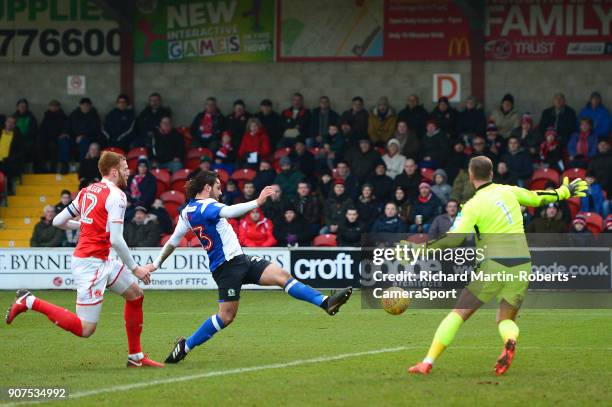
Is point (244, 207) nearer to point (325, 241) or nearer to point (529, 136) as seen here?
point (325, 241)

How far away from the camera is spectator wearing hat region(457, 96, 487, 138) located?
24.5 meters

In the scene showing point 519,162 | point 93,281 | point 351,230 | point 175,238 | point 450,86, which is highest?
point 450,86

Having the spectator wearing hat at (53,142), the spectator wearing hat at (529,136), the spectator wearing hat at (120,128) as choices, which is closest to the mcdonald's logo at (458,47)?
the spectator wearing hat at (529,136)

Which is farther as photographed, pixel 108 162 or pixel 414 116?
pixel 414 116

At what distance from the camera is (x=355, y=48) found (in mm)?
26516

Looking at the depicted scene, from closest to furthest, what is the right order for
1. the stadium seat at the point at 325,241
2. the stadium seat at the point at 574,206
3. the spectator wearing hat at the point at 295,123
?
the stadium seat at the point at 325,241 → the stadium seat at the point at 574,206 → the spectator wearing hat at the point at 295,123

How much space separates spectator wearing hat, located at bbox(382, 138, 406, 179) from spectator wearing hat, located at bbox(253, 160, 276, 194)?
7.90 ft

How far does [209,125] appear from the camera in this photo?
2584 cm

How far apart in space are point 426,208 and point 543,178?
2798 mm

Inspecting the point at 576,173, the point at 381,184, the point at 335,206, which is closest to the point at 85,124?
the point at 335,206

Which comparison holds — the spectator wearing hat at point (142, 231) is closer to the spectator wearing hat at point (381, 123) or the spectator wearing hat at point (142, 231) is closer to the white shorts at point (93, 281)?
the spectator wearing hat at point (381, 123)

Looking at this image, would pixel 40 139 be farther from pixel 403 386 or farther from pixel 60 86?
pixel 403 386

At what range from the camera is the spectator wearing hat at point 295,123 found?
25344mm

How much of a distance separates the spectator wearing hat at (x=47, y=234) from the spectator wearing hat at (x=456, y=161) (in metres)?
7.80
